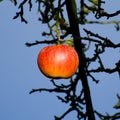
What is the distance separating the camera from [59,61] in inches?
93.1

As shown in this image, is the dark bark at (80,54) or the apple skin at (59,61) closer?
the apple skin at (59,61)

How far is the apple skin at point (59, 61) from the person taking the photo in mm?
2338

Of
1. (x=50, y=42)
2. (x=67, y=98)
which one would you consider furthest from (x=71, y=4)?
(x=67, y=98)

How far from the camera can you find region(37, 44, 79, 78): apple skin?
2338mm

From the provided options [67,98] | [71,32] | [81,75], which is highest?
[71,32]

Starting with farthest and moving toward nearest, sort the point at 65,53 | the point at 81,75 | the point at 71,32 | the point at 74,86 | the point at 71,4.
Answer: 1. the point at 74,86
2. the point at 81,75
3. the point at 71,32
4. the point at 71,4
5. the point at 65,53

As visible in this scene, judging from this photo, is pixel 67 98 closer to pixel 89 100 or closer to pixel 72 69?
pixel 89 100

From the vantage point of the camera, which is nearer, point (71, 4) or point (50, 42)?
point (71, 4)

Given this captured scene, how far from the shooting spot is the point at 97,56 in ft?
11.0

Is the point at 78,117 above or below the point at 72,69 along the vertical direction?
below

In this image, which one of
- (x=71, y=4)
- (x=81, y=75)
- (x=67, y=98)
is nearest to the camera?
(x=71, y=4)

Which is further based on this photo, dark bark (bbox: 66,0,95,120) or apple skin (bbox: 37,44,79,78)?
dark bark (bbox: 66,0,95,120)

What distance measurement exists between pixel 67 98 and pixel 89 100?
485mm

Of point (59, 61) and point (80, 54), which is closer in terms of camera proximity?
point (59, 61)
